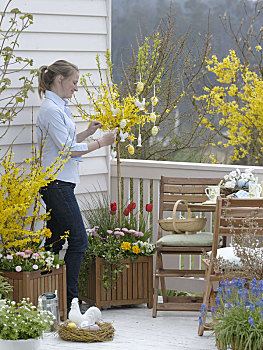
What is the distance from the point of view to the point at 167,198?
5.48 metres

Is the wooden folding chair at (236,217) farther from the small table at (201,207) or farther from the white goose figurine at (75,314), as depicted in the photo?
the white goose figurine at (75,314)

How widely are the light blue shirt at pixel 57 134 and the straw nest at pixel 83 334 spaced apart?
0.93 m

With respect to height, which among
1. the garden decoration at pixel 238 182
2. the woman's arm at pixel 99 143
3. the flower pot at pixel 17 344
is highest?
the woman's arm at pixel 99 143

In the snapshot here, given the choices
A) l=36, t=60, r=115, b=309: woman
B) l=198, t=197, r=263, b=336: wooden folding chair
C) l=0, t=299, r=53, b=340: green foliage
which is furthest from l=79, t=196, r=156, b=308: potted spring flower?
l=0, t=299, r=53, b=340: green foliage

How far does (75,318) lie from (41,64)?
175 cm

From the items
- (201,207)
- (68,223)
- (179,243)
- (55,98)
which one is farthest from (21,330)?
(201,207)

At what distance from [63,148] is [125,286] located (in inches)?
43.2

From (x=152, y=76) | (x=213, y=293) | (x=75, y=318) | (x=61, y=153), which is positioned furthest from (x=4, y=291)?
(x=152, y=76)

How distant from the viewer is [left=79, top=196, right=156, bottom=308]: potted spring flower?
16.9 ft

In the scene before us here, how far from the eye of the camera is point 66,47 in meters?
5.43

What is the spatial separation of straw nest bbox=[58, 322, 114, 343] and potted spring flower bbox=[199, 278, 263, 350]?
80 centimetres

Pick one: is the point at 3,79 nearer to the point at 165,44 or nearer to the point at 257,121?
the point at 165,44

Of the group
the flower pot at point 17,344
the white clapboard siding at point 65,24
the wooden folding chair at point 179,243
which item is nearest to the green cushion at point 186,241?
the wooden folding chair at point 179,243

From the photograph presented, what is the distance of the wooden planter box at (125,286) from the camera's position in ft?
16.9
